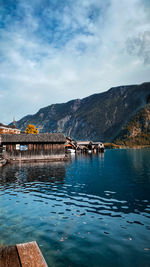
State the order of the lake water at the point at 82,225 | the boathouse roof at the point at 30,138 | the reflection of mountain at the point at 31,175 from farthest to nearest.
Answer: the boathouse roof at the point at 30,138 < the reflection of mountain at the point at 31,175 < the lake water at the point at 82,225

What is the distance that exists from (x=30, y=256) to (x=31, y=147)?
42842 millimetres

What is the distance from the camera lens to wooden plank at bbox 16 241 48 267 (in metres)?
4.42

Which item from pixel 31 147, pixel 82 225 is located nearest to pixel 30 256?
pixel 82 225

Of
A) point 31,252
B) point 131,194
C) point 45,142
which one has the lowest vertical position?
point 131,194

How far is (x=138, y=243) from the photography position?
24.9 ft

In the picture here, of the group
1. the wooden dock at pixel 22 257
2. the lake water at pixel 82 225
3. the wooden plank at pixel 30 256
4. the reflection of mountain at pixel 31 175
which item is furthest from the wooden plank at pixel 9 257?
the reflection of mountain at pixel 31 175

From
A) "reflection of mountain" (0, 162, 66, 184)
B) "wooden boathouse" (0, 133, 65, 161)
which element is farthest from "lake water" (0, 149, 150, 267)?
"wooden boathouse" (0, 133, 65, 161)

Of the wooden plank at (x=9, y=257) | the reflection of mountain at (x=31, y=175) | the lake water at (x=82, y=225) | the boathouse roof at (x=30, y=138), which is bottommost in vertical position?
the reflection of mountain at (x=31, y=175)

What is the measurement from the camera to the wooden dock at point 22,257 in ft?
14.5

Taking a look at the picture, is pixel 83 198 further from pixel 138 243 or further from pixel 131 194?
pixel 138 243

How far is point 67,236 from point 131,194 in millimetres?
8809

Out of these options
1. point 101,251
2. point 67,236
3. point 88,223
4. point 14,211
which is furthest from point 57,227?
point 14,211

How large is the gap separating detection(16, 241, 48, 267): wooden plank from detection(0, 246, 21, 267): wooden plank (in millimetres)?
115

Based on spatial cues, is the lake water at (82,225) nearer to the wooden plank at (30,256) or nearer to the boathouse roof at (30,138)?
the wooden plank at (30,256)
